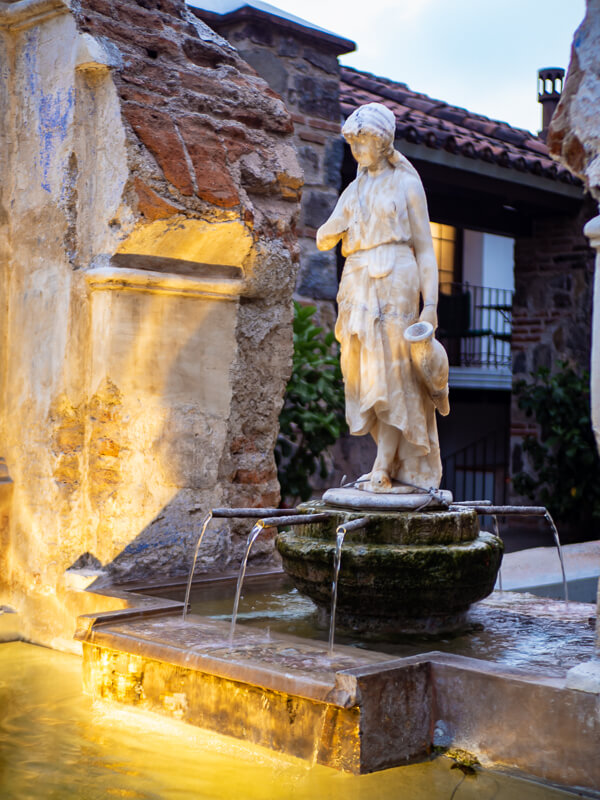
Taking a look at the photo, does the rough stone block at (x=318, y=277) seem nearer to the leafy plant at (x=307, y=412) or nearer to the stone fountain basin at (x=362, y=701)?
the leafy plant at (x=307, y=412)

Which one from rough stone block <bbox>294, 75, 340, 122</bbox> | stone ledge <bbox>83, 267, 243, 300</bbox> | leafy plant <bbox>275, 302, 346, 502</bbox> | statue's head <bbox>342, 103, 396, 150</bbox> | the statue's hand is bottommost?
leafy plant <bbox>275, 302, 346, 502</bbox>

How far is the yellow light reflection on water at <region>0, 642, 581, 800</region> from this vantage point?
3234 mm

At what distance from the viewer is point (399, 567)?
13.3ft

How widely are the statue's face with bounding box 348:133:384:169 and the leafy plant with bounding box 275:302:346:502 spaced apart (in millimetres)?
2454

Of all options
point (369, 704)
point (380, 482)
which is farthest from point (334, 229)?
point (369, 704)

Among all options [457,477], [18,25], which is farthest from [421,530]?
[457,477]

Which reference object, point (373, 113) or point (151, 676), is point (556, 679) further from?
point (373, 113)

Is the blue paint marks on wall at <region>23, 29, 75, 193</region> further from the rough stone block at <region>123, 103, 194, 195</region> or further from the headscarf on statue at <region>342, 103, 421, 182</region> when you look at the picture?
the headscarf on statue at <region>342, 103, 421, 182</region>

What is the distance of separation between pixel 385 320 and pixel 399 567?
3.32 ft

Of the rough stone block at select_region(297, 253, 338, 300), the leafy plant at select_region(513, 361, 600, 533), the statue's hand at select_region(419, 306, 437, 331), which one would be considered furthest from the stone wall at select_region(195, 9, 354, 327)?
the statue's hand at select_region(419, 306, 437, 331)

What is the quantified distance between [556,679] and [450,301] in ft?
38.9

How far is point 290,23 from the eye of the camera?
7891 mm

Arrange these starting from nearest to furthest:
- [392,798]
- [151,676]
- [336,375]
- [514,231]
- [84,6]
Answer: [392,798]
[151,676]
[84,6]
[336,375]
[514,231]

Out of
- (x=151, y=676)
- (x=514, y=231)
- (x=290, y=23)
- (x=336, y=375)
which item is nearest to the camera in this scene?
(x=151, y=676)
